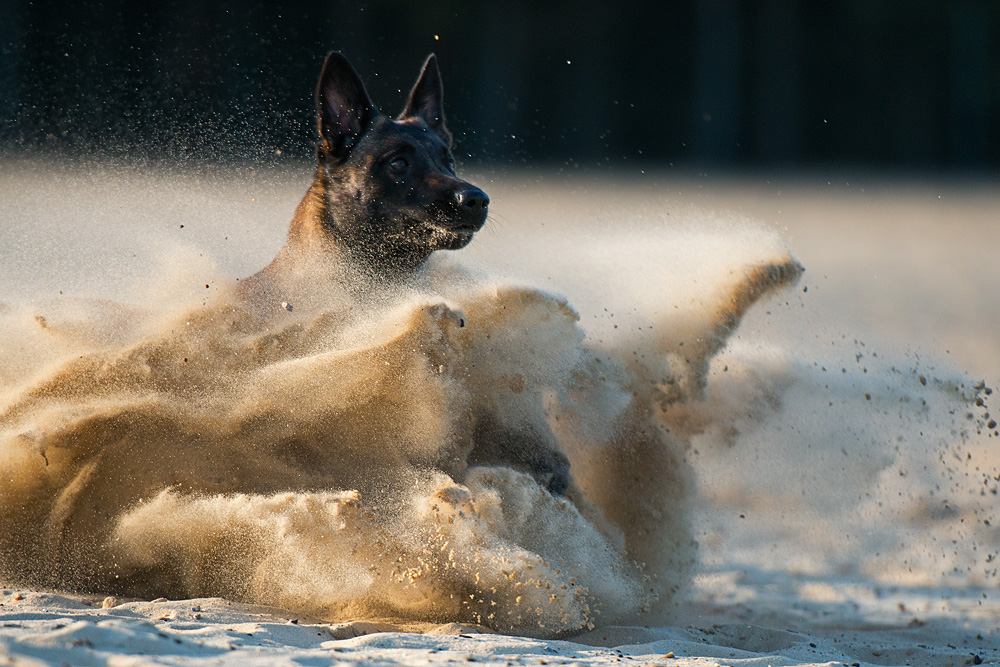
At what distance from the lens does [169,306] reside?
4.07m

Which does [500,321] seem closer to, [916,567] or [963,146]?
[916,567]

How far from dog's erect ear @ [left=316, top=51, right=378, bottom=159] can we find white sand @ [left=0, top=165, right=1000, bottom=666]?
0.55m

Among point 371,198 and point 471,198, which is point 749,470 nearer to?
point 471,198

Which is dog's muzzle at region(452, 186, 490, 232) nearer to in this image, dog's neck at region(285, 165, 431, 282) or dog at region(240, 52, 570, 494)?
dog at region(240, 52, 570, 494)

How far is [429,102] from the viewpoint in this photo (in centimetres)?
489

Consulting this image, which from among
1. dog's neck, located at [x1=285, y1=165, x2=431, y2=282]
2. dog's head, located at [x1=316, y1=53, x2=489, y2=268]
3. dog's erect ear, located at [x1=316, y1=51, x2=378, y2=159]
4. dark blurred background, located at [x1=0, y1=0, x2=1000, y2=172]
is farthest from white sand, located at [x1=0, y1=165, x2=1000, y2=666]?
dark blurred background, located at [x1=0, y1=0, x2=1000, y2=172]

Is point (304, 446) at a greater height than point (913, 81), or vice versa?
point (913, 81)

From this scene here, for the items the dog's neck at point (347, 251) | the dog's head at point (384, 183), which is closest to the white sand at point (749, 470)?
the dog's neck at point (347, 251)

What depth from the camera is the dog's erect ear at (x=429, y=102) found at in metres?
4.85

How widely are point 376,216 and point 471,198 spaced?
0.45 meters

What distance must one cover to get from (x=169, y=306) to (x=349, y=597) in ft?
4.50

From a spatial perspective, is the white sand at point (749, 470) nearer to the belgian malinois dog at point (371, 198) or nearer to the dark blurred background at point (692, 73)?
the belgian malinois dog at point (371, 198)

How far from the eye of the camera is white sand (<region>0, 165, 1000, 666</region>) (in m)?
3.38

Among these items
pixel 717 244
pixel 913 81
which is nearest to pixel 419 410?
pixel 717 244
